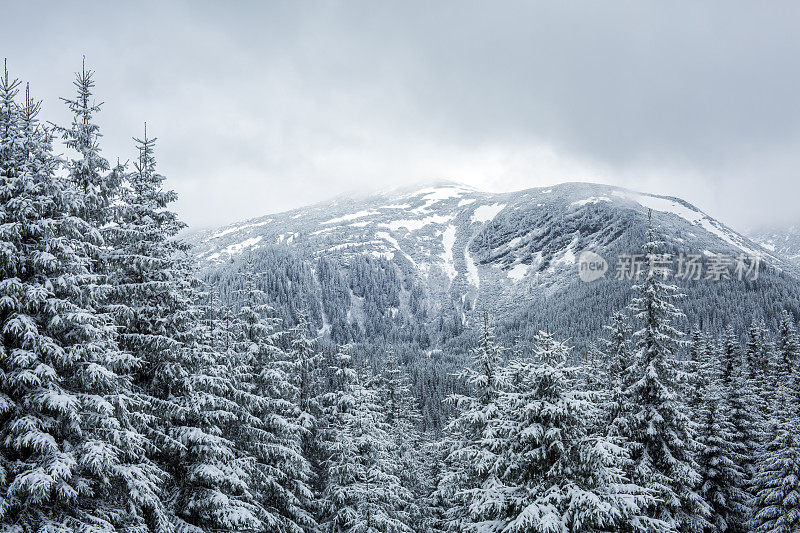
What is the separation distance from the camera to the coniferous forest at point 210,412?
10055 mm

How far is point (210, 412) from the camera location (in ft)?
47.9

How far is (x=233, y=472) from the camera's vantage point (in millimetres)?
14375

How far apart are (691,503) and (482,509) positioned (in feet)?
42.2

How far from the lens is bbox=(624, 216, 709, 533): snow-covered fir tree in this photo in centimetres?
1827

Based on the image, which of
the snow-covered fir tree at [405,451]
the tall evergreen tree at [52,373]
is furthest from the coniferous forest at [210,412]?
the snow-covered fir tree at [405,451]

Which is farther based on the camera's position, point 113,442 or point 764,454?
point 764,454

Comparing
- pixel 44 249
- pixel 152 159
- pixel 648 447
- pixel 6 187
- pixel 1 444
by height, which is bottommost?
pixel 648 447

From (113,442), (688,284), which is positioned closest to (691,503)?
(113,442)

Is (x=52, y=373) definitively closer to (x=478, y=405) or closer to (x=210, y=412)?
(x=210, y=412)

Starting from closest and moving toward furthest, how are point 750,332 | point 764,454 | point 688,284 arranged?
point 764,454 < point 750,332 < point 688,284

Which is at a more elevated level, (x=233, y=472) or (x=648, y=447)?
(x=233, y=472)

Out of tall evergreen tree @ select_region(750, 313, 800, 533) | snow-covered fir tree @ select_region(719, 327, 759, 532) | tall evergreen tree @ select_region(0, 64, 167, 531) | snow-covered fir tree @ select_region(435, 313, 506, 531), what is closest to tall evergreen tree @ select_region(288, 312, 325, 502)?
snow-covered fir tree @ select_region(435, 313, 506, 531)

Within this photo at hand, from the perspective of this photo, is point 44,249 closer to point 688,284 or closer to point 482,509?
point 482,509

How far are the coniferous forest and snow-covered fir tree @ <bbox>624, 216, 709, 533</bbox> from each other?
0.28ft
